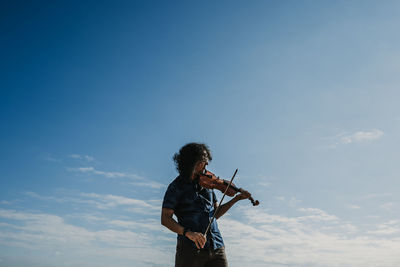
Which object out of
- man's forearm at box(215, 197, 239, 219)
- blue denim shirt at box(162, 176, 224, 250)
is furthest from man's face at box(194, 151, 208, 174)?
man's forearm at box(215, 197, 239, 219)

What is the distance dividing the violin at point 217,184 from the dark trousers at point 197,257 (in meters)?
0.90

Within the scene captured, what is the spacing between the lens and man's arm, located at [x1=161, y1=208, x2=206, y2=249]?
12.9ft

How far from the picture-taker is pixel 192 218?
436 cm

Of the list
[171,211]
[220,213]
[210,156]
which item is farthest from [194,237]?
[210,156]

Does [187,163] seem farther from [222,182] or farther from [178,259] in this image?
[178,259]

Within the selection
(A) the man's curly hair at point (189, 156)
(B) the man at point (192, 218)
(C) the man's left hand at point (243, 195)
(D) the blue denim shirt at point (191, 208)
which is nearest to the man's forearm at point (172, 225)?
(B) the man at point (192, 218)

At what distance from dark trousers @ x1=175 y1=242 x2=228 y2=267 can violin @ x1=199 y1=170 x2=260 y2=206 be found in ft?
2.95

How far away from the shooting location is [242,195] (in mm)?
5277

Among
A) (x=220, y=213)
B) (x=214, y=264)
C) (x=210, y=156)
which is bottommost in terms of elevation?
(x=214, y=264)

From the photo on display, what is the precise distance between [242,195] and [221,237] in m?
0.94

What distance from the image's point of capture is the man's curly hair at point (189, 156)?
15.8 feet

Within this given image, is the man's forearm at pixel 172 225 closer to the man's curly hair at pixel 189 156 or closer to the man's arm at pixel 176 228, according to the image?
the man's arm at pixel 176 228

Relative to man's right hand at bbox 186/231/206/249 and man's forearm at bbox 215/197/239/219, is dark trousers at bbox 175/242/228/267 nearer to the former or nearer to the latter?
man's right hand at bbox 186/231/206/249

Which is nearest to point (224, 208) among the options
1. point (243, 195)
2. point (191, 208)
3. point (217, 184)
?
point (217, 184)
